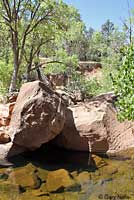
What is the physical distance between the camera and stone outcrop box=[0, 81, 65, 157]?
33.9 feet

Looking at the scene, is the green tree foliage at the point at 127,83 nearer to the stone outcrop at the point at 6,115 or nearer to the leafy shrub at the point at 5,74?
the stone outcrop at the point at 6,115

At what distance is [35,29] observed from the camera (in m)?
17.2

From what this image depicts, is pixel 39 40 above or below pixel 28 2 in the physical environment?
below

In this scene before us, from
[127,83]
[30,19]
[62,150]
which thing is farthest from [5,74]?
[127,83]

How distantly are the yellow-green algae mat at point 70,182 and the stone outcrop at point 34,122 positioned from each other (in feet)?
2.93

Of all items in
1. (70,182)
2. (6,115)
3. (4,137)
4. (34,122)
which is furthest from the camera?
(6,115)

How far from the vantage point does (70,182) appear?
8234 mm

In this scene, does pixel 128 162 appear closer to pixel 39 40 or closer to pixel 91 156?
pixel 91 156

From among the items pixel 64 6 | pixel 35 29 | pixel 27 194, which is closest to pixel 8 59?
pixel 35 29

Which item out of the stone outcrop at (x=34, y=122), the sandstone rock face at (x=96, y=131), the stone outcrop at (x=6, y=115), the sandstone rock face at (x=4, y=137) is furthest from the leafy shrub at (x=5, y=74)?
the stone outcrop at (x=34, y=122)

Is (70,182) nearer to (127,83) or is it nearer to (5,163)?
(5,163)

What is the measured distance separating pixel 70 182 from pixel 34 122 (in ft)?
9.01

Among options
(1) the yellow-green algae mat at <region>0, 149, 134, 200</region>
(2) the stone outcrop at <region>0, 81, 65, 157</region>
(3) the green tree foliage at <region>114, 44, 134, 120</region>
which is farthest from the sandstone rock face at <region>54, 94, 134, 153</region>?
(3) the green tree foliage at <region>114, 44, 134, 120</region>

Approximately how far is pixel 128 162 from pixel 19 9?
10.1 m
